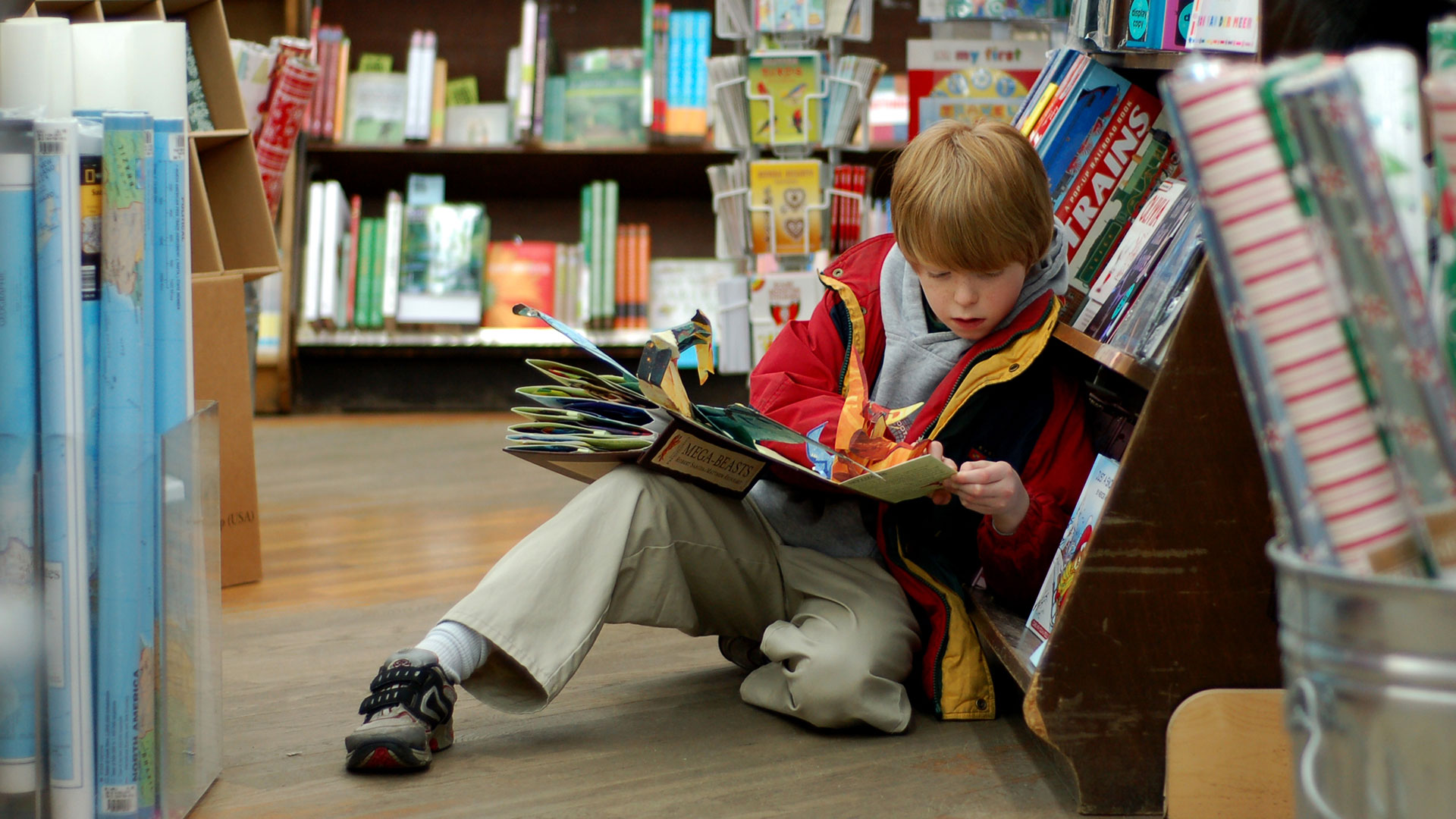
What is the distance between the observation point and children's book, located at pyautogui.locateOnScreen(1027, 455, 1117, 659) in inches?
45.6

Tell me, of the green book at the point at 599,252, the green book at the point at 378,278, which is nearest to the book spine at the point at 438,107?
the green book at the point at 378,278

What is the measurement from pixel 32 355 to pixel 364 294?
3.42 meters

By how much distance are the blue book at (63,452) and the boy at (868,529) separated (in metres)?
0.28

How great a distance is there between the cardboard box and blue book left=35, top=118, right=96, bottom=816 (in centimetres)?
102

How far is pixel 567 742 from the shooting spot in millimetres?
1226

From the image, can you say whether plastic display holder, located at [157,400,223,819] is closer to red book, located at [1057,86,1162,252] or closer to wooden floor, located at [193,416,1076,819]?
wooden floor, located at [193,416,1076,819]

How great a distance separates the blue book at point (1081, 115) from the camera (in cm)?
131

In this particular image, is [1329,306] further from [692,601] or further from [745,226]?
[745,226]

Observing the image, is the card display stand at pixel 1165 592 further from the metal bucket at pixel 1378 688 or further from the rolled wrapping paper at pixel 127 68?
the rolled wrapping paper at pixel 127 68

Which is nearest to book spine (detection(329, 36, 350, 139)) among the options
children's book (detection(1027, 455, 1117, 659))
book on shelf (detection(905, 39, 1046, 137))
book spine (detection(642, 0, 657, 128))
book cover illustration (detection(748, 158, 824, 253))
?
book spine (detection(642, 0, 657, 128))

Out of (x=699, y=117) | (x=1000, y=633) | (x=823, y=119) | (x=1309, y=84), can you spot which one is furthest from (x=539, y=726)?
(x=699, y=117)

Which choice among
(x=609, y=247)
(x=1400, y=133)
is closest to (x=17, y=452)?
(x=1400, y=133)

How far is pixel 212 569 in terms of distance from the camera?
109cm

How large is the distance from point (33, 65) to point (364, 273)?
132 inches
